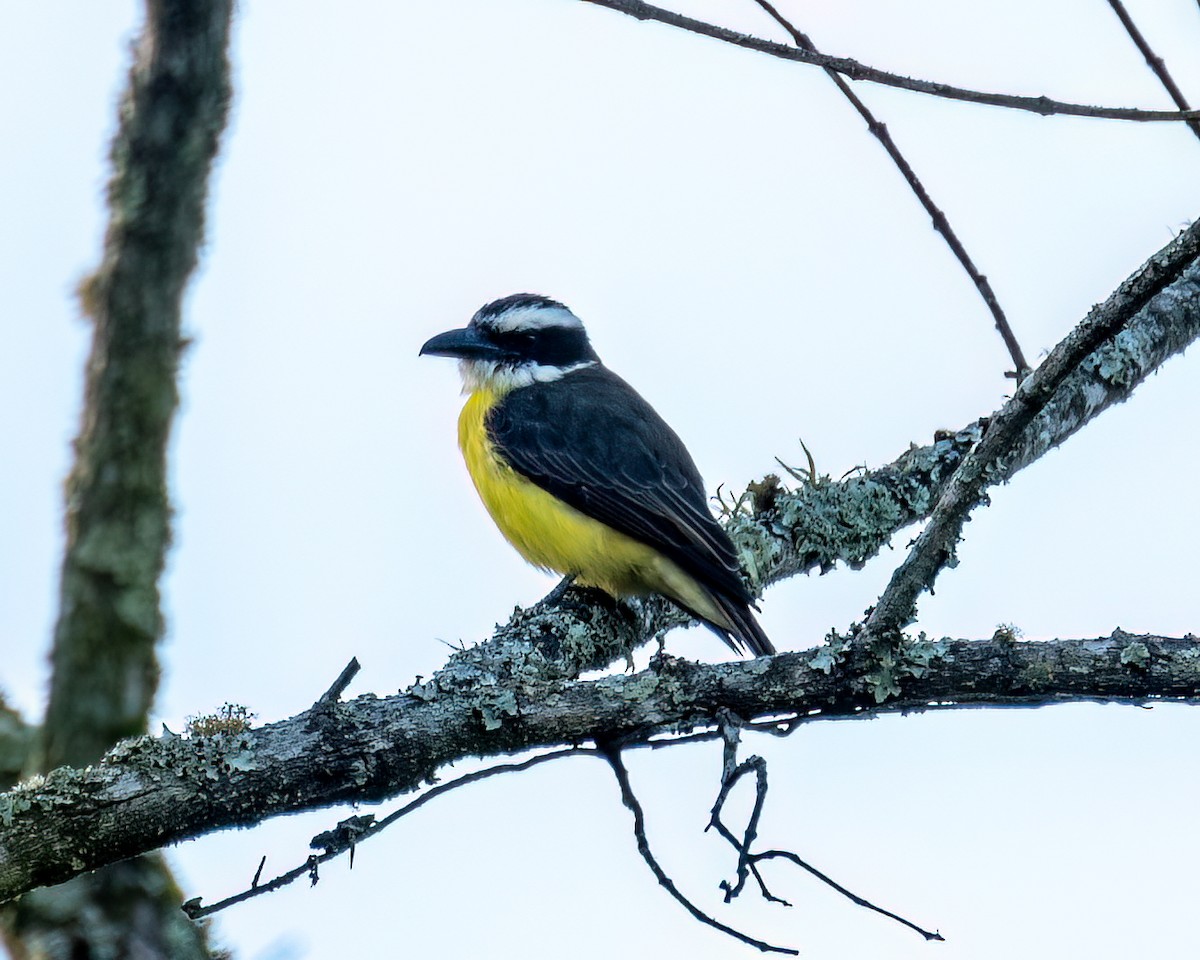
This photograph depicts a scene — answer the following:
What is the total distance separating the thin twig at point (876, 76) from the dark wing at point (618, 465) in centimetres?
277

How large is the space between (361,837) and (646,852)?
2.40ft

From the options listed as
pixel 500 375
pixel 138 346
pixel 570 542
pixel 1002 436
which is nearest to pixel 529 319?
pixel 500 375

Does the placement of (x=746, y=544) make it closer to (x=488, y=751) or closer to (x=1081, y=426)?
(x=1081, y=426)

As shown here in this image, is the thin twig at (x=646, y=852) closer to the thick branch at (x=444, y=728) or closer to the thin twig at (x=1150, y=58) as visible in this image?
the thick branch at (x=444, y=728)

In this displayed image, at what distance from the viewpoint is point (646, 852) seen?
374 centimetres

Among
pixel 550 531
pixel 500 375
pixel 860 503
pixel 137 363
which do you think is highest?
pixel 500 375

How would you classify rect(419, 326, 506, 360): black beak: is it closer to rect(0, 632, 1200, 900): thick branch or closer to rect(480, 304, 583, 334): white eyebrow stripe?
rect(480, 304, 583, 334): white eyebrow stripe

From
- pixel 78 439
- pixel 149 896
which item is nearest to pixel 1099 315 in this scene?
pixel 149 896

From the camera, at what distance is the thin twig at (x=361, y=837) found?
11.8 ft

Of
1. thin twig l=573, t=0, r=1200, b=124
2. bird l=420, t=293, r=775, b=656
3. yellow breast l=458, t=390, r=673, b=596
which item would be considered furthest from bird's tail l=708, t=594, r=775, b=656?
thin twig l=573, t=0, r=1200, b=124

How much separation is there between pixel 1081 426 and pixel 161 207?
4.00 m

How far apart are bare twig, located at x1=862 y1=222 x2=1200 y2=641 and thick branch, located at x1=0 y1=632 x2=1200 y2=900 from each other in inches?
7.1

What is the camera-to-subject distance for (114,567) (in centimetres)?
586

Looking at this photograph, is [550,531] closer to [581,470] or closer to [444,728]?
[581,470]
